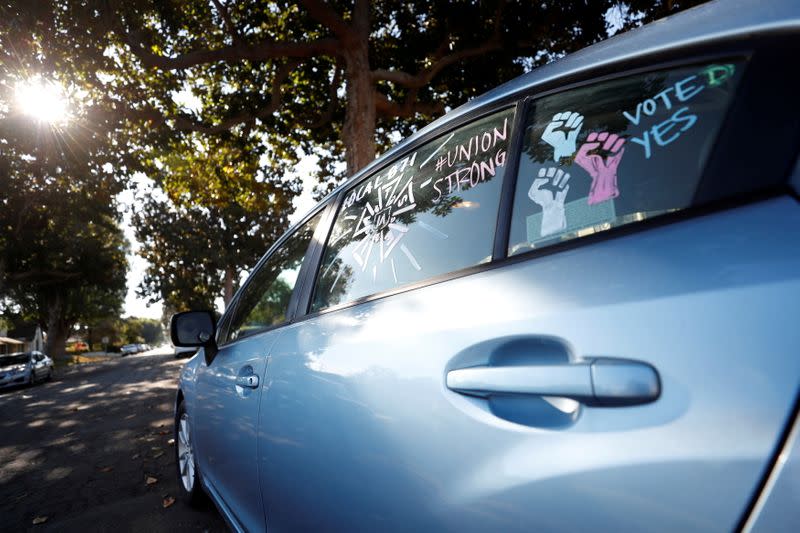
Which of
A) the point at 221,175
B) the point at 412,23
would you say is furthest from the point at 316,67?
the point at 221,175

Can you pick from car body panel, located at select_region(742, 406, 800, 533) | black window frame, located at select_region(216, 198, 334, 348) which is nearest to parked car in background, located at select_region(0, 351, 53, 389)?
black window frame, located at select_region(216, 198, 334, 348)

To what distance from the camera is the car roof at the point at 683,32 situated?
788 millimetres

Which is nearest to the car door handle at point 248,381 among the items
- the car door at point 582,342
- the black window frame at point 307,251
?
the black window frame at point 307,251

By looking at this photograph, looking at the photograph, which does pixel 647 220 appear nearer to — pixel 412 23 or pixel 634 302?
pixel 634 302

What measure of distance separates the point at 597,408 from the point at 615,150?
0.57m

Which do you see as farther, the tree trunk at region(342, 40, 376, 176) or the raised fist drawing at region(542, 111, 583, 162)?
the tree trunk at region(342, 40, 376, 176)

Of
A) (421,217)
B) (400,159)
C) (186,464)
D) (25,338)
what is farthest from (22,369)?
(25,338)

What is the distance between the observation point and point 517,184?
1.19 m

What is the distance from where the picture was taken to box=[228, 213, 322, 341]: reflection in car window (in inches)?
93.0

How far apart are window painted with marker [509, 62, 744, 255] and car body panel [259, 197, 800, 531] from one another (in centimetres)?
10

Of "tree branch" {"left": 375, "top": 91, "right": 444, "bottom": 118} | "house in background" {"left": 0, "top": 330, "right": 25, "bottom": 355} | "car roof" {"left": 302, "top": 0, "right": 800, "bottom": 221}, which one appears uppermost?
"tree branch" {"left": 375, "top": 91, "right": 444, "bottom": 118}

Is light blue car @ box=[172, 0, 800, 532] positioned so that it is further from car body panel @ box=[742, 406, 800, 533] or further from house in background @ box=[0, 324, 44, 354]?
→ house in background @ box=[0, 324, 44, 354]

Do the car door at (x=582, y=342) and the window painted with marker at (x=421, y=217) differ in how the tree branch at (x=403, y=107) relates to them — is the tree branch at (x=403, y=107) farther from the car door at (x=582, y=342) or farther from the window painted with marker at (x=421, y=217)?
the car door at (x=582, y=342)

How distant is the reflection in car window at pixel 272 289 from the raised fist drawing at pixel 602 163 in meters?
1.58
